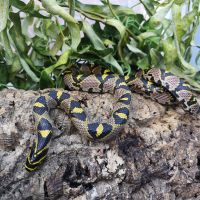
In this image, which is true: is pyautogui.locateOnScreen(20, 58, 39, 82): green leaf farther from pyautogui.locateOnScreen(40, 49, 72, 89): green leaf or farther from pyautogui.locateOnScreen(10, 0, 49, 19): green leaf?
pyautogui.locateOnScreen(10, 0, 49, 19): green leaf

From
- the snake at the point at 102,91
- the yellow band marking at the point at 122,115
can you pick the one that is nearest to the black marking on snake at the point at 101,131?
the snake at the point at 102,91

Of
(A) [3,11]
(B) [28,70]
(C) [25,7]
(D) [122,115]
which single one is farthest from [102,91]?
(A) [3,11]

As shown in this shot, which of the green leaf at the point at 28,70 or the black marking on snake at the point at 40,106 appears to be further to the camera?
the green leaf at the point at 28,70

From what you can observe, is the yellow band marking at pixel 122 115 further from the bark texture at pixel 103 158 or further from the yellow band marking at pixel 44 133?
the yellow band marking at pixel 44 133

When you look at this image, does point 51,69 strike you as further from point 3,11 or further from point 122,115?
point 122,115

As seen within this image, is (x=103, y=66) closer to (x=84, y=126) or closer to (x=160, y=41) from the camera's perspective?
(x=160, y=41)

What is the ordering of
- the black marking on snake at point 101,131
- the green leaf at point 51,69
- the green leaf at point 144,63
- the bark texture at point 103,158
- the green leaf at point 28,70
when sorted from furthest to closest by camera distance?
the green leaf at point 144,63
the green leaf at point 28,70
the green leaf at point 51,69
the black marking on snake at point 101,131
the bark texture at point 103,158

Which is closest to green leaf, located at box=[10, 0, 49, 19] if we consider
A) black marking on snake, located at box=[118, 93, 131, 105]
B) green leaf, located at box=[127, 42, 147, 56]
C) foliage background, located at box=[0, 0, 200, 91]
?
foliage background, located at box=[0, 0, 200, 91]

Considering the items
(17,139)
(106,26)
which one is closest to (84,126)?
(17,139)
